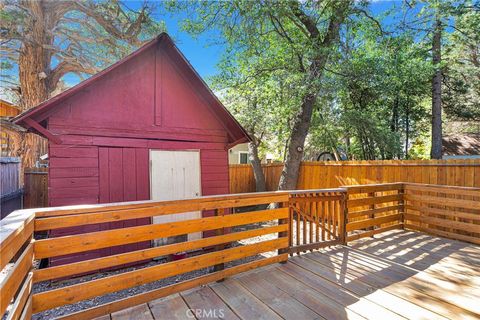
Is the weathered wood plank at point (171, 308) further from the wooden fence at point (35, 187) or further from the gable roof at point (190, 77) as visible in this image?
the wooden fence at point (35, 187)

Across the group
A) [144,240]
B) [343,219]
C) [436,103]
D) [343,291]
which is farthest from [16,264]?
[436,103]

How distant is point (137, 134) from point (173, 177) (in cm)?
102

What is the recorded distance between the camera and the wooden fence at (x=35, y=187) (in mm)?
7379

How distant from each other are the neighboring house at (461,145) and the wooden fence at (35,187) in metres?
15.5

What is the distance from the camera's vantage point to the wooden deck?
2.31 metres

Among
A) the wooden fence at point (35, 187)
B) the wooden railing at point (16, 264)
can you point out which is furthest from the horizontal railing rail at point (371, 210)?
the wooden fence at point (35, 187)

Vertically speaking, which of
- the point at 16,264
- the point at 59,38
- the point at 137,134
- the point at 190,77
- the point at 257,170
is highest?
the point at 59,38

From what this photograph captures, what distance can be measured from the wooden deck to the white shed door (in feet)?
7.25

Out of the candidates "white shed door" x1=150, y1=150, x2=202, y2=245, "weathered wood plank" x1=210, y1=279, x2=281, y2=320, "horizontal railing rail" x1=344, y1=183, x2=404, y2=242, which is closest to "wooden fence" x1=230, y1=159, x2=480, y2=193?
"horizontal railing rail" x1=344, y1=183, x2=404, y2=242

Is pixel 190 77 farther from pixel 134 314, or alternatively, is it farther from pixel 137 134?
pixel 134 314

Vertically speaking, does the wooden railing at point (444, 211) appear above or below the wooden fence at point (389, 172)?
below

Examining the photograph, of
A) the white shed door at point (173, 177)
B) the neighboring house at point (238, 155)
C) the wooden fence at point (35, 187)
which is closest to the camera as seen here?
the white shed door at point (173, 177)

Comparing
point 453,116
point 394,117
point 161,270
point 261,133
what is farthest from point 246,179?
point 453,116

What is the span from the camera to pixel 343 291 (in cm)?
271
